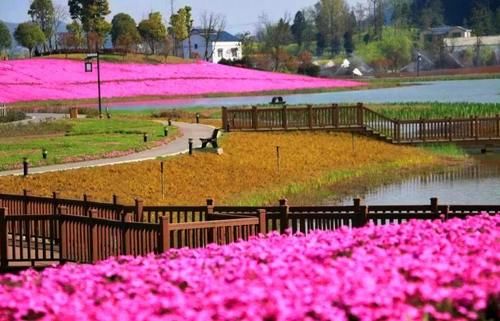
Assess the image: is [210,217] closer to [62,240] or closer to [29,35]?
[62,240]

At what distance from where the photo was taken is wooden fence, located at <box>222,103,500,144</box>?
43344 millimetres

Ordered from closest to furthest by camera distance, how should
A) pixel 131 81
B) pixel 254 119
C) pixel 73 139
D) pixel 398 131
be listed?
pixel 73 139 < pixel 398 131 < pixel 254 119 < pixel 131 81

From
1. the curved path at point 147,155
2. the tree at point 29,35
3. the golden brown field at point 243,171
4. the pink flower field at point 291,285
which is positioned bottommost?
the golden brown field at point 243,171

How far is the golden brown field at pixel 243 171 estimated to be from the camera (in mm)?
26984

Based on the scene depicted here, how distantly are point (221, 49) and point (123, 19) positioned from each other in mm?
47790

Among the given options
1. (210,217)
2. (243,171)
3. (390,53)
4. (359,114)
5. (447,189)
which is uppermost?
(390,53)

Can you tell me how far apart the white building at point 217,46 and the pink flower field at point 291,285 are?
553 ft

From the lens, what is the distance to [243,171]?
32.4 m

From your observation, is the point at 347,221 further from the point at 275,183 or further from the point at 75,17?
the point at 75,17

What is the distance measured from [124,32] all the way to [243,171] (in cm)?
10421

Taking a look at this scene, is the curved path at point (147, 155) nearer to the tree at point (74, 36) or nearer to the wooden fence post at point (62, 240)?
the wooden fence post at point (62, 240)

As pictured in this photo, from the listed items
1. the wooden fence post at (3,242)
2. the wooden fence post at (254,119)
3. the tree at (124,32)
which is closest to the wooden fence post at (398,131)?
the wooden fence post at (254,119)

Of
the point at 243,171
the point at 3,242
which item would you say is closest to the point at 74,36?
the point at 243,171

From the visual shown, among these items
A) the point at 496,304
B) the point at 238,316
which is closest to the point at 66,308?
the point at 238,316
